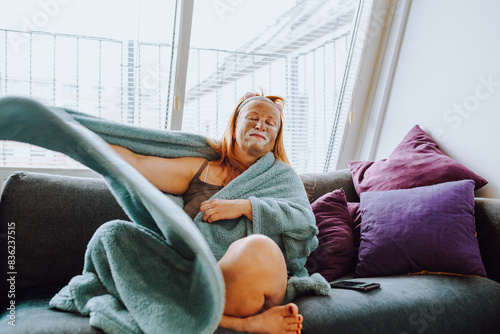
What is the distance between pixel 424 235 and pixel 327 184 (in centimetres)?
66

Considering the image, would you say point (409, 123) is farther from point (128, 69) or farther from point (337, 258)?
point (128, 69)

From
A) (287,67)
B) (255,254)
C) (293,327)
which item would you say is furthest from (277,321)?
(287,67)

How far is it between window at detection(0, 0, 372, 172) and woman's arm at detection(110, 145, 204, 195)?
89 centimetres

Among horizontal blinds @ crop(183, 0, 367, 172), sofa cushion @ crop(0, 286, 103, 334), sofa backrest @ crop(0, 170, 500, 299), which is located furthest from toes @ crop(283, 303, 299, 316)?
horizontal blinds @ crop(183, 0, 367, 172)

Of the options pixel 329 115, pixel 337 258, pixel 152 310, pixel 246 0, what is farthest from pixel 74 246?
pixel 329 115

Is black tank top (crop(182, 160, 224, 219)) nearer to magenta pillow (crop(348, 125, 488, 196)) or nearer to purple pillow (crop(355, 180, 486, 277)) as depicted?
purple pillow (crop(355, 180, 486, 277))

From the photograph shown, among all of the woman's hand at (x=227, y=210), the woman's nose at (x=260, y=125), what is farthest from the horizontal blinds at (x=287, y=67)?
the woman's hand at (x=227, y=210)

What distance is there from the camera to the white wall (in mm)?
2068

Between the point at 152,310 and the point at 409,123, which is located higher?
the point at 409,123

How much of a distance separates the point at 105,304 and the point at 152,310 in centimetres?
17

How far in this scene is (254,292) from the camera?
1.23m

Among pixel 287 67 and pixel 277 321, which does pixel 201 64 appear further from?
pixel 277 321

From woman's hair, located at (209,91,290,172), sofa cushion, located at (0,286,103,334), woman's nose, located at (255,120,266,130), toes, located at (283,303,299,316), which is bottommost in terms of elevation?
sofa cushion, located at (0,286,103,334)

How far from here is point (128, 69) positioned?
8.07ft
